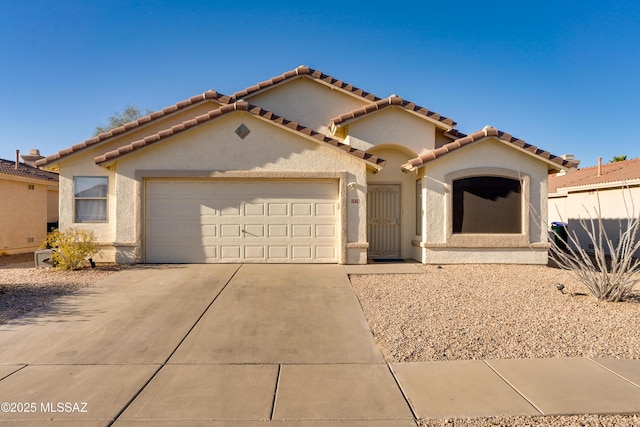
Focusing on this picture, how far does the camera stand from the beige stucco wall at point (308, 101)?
14602 mm

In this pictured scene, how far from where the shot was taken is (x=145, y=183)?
1190 cm

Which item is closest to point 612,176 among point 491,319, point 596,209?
point 596,209

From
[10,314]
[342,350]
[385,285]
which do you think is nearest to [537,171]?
[385,285]

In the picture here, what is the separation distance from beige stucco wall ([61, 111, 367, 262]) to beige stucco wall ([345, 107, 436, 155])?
1610 millimetres

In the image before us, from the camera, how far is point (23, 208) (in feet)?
52.6

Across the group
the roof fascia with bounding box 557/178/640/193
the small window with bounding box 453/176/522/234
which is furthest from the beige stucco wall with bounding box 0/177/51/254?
the roof fascia with bounding box 557/178/640/193

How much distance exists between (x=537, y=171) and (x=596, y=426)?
397 inches

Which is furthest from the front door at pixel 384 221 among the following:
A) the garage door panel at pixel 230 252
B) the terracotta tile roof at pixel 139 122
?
the terracotta tile roof at pixel 139 122

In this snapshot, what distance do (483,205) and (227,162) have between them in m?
7.75

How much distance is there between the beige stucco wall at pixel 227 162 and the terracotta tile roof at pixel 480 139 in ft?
5.64

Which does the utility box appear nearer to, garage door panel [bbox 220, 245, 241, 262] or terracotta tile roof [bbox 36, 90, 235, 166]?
terracotta tile roof [bbox 36, 90, 235, 166]

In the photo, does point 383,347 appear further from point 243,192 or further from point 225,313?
point 243,192

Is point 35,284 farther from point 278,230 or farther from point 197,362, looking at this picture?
point 197,362

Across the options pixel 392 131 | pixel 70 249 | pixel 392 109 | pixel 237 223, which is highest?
pixel 392 109
